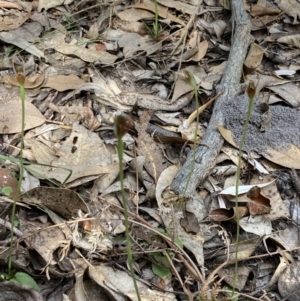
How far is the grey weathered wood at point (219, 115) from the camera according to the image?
6.54ft

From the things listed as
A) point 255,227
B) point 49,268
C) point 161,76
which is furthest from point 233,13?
point 49,268

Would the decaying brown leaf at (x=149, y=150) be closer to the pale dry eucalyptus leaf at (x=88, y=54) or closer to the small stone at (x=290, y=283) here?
the pale dry eucalyptus leaf at (x=88, y=54)

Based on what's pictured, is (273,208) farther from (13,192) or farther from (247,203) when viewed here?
(13,192)

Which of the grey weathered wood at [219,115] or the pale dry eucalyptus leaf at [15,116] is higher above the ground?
the grey weathered wood at [219,115]

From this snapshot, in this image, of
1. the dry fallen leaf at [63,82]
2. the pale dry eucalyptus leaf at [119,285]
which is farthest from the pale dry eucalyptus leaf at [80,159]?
the pale dry eucalyptus leaf at [119,285]

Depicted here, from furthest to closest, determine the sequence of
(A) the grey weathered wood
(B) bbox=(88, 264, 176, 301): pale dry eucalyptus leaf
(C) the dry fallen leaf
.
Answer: (C) the dry fallen leaf
(A) the grey weathered wood
(B) bbox=(88, 264, 176, 301): pale dry eucalyptus leaf

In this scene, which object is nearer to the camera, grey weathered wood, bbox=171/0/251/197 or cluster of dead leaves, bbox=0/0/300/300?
cluster of dead leaves, bbox=0/0/300/300

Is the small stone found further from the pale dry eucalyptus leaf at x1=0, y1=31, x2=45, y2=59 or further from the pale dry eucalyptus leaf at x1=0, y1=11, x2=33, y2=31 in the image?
the pale dry eucalyptus leaf at x1=0, y1=11, x2=33, y2=31

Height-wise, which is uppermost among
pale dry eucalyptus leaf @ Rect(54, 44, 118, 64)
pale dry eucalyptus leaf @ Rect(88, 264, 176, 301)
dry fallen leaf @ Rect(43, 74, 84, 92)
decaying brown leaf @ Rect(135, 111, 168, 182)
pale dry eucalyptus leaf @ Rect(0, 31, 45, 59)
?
pale dry eucalyptus leaf @ Rect(0, 31, 45, 59)

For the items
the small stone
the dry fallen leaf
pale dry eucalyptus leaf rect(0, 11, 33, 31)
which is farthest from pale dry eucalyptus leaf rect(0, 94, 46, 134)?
the small stone

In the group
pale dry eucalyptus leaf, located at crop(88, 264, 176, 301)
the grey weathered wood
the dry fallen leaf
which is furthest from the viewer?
the dry fallen leaf

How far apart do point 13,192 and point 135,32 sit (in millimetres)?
1237

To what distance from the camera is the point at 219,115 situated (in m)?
2.27

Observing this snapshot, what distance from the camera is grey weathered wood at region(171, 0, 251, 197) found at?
1993 mm
